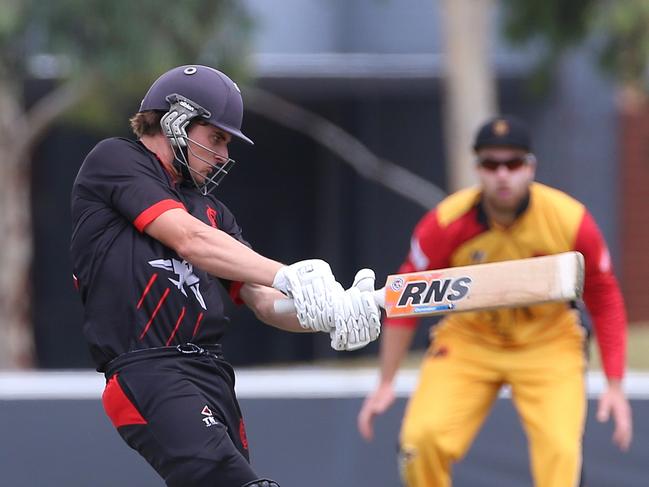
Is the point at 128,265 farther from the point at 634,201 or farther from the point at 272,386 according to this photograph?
the point at 634,201

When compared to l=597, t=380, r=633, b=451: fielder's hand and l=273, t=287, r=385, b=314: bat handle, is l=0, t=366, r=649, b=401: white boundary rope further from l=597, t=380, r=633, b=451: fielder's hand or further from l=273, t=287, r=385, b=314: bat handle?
l=273, t=287, r=385, b=314: bat handle

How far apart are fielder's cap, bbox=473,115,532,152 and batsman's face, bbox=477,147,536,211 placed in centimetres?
2

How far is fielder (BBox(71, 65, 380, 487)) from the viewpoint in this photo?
13.3 ft

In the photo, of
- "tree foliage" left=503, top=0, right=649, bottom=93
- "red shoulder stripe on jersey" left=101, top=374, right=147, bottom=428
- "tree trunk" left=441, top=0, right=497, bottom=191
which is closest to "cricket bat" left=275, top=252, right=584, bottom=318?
"red shoulder stripe on jersey" left=101, top=374, right=147, bottom=428

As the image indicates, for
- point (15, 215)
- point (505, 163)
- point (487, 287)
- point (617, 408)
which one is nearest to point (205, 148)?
point (487, 287)

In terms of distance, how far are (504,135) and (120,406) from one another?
94.0 inches

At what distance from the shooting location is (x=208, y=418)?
162 inches

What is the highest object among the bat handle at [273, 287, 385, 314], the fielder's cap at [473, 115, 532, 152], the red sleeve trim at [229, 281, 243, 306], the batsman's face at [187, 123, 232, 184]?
the fielder's cap at [473, 115, 532, 152]

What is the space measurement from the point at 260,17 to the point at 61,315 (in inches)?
225

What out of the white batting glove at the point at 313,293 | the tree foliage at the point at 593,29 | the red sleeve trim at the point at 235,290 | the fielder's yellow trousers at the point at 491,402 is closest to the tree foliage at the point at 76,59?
the tree foliage at the point at 593,29

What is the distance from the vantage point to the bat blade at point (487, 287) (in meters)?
3.87

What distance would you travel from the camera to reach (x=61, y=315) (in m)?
17.3

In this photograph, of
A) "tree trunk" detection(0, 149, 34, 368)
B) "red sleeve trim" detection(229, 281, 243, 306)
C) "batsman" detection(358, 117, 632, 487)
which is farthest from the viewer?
"tree trunk" detection(0, 149, 34, 368)

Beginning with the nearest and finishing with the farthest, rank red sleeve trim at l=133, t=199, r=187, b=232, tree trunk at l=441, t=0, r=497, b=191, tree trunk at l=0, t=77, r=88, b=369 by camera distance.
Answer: red sleeve trim at l=133, t=199, r=187, b=232 → tree trunk at l=441, t=0, r=497, b=191 → tree trunk at l=0, t=77, r=88, b=369
